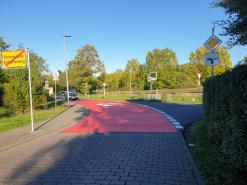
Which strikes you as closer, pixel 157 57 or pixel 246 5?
pixel 246 5

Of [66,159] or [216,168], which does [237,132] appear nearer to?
[216,168]

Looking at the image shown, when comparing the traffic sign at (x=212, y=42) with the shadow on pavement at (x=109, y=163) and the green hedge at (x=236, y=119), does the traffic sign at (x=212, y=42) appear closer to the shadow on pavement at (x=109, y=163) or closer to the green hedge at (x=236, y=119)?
the shadow on pavement at (x=109, y=163)

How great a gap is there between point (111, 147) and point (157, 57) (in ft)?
190

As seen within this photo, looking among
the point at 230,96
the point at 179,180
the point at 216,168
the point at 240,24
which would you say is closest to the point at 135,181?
the point at 179,180

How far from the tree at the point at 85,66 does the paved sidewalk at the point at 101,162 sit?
202 ft

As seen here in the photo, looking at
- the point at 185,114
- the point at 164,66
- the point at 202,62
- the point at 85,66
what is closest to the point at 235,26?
the point at 185,114

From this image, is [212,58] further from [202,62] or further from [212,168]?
[202,62]

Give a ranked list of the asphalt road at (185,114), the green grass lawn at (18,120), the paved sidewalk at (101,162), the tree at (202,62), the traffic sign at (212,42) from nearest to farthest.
A: 1. the paved sidewalk at (101,162)
2. the traffic sign at (212,42)
3. the green grass lawn at (18,120)
4. the asphalt road at (185,114)
5. the tree at (202,62)

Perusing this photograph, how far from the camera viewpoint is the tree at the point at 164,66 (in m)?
62.9

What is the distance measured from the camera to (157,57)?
6550 cm

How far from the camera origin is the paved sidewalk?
561 centimetres

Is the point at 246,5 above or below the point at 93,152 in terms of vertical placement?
above

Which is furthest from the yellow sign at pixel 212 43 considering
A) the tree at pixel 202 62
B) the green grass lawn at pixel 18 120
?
the tree at pixel 202 62

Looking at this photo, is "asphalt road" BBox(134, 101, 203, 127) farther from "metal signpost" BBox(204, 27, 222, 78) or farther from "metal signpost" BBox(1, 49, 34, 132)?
"metal signpost" BBox(1, 49, 34, 132)
